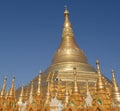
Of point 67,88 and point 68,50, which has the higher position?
point 68,50

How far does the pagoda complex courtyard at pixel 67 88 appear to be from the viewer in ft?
58.4

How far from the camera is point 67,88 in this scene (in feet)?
86.1

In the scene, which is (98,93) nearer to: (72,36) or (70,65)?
(70,65)

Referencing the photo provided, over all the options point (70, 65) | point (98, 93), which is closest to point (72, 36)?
point (70, 65)

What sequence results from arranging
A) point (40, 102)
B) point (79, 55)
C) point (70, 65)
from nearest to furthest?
point (40, 102), point (70, 65), point (79, 55)

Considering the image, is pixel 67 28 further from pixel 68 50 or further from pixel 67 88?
pixel 67 88

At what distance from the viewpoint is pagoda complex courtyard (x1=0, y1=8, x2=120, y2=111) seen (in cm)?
1780

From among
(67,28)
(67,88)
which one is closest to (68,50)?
(67,28)

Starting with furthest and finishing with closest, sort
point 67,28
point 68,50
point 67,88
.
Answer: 1. point 67,28
2. point 68,50
3. point 67,88

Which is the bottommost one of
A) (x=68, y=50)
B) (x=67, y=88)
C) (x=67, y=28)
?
(x=67, y=88)

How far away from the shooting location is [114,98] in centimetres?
2312

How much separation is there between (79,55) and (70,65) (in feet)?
11.7

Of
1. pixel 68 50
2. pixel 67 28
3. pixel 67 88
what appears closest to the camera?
pixel 67 88

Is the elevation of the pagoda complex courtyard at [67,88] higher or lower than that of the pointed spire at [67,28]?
lower
